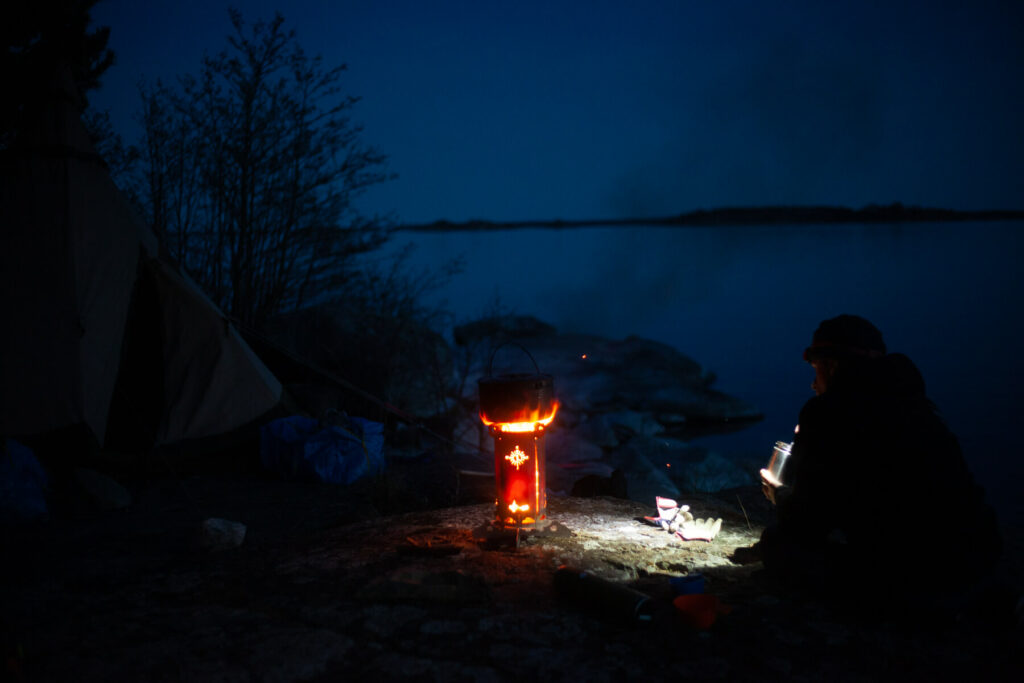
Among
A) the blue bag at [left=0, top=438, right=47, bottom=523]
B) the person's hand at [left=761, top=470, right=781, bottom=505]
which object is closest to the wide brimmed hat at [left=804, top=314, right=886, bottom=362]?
the person's hand at [left=761, top=470, right=781, bottom=505]

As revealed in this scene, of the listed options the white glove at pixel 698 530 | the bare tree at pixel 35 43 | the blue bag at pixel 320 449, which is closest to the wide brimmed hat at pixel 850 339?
the white glove at pixel 698 530

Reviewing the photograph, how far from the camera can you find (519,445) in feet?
13.3

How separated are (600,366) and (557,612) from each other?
10.4 m

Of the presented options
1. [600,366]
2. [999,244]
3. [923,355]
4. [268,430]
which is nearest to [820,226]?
[999,244]

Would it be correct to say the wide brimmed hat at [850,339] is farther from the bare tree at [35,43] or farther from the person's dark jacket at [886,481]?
the bare tree at [35,43]

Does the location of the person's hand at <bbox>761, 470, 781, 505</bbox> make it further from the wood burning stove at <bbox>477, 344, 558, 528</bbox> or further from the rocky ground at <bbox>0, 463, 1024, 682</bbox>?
the wood burning stove at <bbox>477, 344, 558, 528</bbox>

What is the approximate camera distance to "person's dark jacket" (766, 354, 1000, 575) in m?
2.62

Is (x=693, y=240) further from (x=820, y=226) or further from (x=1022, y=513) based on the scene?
(x=1022, y=513)

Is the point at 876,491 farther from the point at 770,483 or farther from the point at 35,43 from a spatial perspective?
the point at 35,43

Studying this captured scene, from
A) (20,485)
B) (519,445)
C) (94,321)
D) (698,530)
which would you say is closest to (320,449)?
(94,321)

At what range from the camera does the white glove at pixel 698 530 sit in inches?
152

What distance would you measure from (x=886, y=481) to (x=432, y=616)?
1890 mm

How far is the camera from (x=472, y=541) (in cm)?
379

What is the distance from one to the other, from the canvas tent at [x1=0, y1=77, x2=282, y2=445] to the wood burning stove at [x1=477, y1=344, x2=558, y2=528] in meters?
3.03
